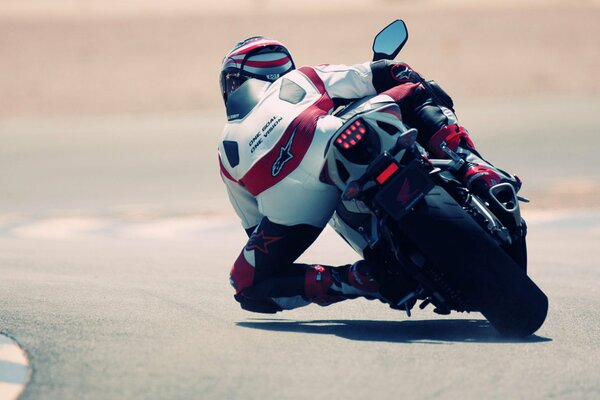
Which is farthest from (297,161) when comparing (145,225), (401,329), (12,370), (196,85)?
(196,85)

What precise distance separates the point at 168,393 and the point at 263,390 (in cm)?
32

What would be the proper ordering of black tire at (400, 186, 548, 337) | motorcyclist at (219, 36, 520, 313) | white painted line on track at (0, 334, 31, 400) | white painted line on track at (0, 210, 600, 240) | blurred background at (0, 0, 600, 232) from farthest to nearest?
blurred background at (0, 0, 600, 232) → white painted line on track at (0, 210, 600, 240) → motorcyclist at (219, 36, 520, 313) → black tire at (400, 186, 548, 337) → white painted line on track at (0, 334, 31, 400)

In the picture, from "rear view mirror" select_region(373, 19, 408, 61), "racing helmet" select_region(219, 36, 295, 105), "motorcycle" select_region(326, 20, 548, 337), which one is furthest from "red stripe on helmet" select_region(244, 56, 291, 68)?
"motorcycle" select_region(326, 20, 548, 337)

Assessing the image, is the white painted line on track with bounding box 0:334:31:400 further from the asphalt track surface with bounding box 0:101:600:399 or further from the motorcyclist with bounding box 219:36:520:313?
the motorcyclist with bounding box 219:36:520:313

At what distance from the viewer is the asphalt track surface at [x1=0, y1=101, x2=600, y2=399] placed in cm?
412

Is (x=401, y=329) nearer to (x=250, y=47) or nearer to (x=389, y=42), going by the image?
(x=389, y=42)

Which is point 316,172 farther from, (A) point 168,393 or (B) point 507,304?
(A) point 168,393

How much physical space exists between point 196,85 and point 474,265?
29.4 metres

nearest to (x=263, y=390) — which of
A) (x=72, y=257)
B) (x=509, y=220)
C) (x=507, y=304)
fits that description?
(x=507, y=304)

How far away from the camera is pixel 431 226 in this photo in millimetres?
4996

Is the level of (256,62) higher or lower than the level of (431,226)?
higher

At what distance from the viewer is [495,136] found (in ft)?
63.8

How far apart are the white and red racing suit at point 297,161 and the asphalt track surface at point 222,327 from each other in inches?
7.7

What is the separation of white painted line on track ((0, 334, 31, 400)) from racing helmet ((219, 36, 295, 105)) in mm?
1842
